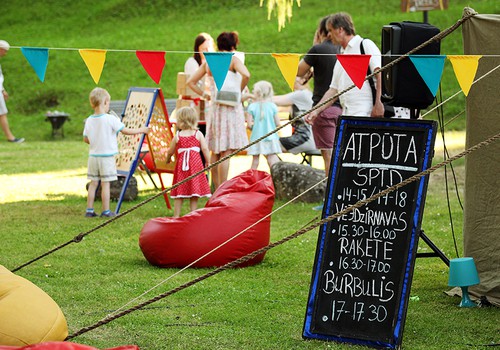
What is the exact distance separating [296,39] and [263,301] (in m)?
19.7

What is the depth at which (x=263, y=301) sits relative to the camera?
5.88m

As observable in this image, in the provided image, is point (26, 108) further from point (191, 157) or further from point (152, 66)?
point (152, 66)

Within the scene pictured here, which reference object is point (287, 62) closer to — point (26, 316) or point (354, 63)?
point (354, 63)

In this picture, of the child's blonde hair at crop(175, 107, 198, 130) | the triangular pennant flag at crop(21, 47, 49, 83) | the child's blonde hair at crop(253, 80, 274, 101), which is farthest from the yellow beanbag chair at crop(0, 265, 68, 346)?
the child's blonde hair at crop(253, 80, 274, 101)

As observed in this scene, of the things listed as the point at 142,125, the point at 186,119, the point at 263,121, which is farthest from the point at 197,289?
the point at 263,121

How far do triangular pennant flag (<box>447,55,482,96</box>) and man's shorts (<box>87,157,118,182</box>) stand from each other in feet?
15.7

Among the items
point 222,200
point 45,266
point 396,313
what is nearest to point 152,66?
point 222,200

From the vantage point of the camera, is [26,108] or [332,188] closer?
[332,188]

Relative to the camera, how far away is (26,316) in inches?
183

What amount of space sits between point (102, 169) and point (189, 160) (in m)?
1.02

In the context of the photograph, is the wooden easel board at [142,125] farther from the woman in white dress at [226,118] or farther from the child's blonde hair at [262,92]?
the child's blonde hair at [262,92]

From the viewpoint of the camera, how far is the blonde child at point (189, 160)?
8.89 metres

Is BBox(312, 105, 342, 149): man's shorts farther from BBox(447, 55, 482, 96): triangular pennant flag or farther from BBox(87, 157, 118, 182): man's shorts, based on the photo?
BBox(447, 55, 482, 96): triangular pennant flag

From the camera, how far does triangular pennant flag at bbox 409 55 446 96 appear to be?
549 cm
